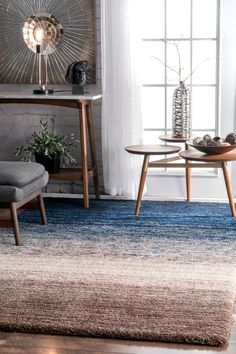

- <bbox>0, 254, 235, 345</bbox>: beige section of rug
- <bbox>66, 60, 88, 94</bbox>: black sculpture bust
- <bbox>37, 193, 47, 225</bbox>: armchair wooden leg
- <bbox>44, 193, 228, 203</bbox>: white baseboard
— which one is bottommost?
<bbox>44, 193, 228, 203</bbox>: white baseboard

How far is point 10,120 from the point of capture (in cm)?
562

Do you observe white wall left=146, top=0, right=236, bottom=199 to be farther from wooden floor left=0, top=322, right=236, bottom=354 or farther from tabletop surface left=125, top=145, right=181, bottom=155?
wooden floor left=0, top=322, right=236, bottom=354

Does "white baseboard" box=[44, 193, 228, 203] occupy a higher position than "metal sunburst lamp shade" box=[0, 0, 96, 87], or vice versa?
"metal sunburst lamp shade" box=[0, 0, 96, 87]

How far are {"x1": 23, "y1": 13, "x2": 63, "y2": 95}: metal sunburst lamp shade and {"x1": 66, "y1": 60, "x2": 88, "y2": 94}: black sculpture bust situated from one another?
0.25 meters

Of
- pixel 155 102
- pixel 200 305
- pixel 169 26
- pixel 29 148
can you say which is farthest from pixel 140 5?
pixel 200 305

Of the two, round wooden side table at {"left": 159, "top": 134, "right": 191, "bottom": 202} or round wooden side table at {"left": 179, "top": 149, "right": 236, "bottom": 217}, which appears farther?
round wooden side table at {"left": 159, "top": 134, "right": 191, "bottom": 202}

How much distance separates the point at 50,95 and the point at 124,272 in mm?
1792

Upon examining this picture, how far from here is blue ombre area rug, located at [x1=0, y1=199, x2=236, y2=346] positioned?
312cm

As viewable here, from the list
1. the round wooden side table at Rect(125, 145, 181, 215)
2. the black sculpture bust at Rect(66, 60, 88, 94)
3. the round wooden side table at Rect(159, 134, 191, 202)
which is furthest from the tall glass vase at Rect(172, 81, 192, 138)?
the black sculpture bust at Rect(66, 60, 88, 94)

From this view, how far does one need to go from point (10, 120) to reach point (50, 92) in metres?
0.52

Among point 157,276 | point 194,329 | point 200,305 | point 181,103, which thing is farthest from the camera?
point 181,103

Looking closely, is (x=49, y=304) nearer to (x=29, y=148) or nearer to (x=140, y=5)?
(x=29, y=148)

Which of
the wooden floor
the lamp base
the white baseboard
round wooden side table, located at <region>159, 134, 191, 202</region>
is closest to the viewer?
the wooden floor

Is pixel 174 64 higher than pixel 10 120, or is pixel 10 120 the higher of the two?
pixel 174 64
